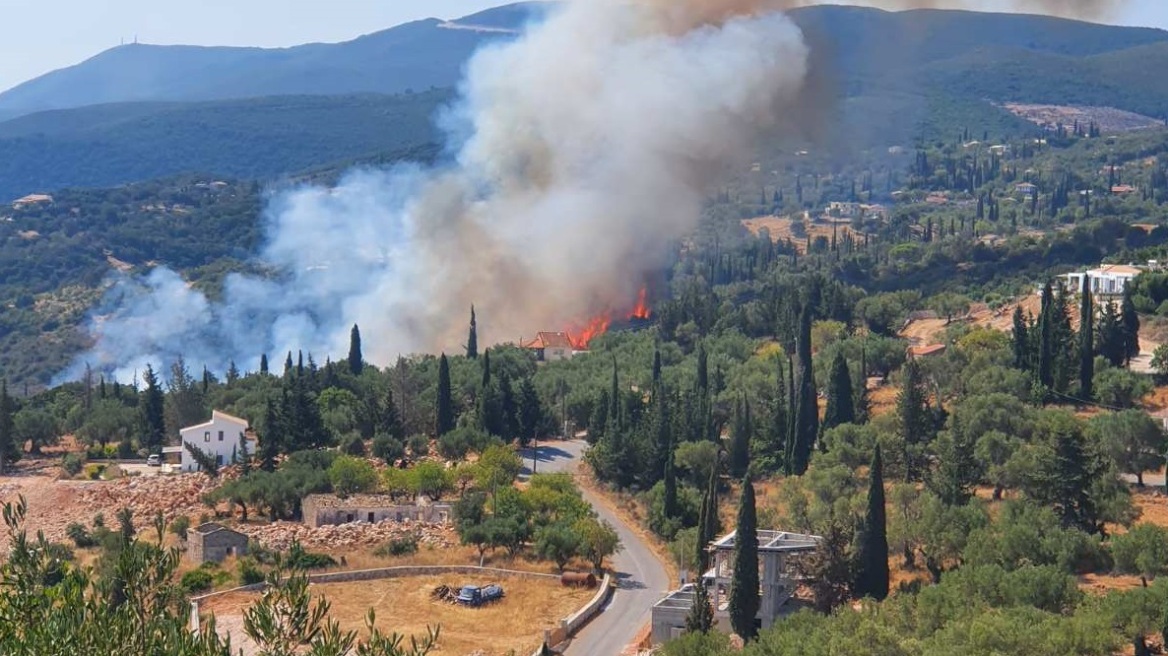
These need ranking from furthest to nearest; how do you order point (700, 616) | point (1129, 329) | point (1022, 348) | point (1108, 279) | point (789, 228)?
1. point (789, 228)
2. point (1108, 279)
3. point (1129, 329)
4. point (1022, 348)
5. point (700, 616)

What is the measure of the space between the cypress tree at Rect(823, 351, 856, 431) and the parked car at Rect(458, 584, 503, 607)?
15935 mm

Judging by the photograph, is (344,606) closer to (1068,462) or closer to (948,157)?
(1068,462)

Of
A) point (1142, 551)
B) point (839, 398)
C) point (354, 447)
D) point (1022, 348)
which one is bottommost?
point (354, 447)

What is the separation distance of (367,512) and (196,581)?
8080mm

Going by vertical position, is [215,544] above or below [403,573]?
above

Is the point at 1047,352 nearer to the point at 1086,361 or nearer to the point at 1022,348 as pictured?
the point at 1086,361

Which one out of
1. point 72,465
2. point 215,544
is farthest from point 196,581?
point 72,465

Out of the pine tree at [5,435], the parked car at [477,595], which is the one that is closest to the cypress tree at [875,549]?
the parked car at [477,595]

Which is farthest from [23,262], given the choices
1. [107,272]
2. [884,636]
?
[884,636]

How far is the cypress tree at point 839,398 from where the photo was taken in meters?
61.1

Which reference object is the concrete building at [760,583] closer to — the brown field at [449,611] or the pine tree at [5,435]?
the brown field at [449,611]

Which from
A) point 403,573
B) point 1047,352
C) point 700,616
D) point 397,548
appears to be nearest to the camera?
point 700,616

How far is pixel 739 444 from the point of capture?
6109 cm

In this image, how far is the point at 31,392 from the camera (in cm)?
11400
